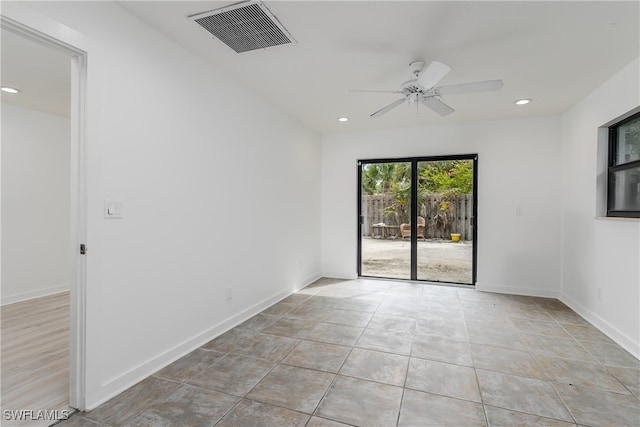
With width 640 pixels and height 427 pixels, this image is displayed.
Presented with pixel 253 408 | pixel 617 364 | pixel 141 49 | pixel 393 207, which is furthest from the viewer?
pixel 393 207

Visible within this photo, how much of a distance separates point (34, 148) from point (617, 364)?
660cm

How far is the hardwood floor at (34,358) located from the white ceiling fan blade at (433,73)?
10.8 feet

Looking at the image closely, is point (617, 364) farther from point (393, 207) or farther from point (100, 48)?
point (100, 48)

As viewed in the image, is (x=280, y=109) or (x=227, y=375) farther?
(x=280, y=109)

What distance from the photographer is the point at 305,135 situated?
4.88 meters

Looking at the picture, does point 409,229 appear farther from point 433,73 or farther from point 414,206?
point 433,73

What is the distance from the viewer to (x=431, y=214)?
196 inches

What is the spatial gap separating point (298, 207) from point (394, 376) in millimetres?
2812

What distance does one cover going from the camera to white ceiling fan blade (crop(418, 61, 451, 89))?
231cm

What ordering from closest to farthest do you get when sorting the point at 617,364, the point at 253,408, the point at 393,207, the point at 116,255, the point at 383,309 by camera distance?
the point at 253,408
the point at 116,255
the point at 617,364
the point at 383,309
the point at 393,207

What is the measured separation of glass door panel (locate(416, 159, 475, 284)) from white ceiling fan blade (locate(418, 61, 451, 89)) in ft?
8.12

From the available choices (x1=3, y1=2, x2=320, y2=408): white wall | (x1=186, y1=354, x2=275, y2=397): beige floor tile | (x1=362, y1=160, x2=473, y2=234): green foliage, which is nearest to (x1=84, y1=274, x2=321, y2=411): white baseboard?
(x1=3, y1=2, x2=320, y2=408): white wall

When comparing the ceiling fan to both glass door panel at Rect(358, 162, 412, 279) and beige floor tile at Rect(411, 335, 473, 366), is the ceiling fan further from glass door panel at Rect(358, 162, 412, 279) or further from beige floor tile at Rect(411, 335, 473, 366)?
beige floor tile at Rect(411, 335, 473, 366)

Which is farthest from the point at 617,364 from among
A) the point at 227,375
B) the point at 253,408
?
the point at 227,375
